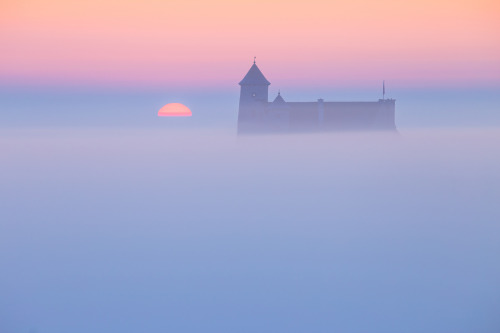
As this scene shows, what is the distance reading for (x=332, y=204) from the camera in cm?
1706

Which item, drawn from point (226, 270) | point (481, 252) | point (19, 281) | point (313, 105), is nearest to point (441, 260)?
point (481, 252)

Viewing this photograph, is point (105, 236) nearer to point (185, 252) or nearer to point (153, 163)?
point (185, 252)

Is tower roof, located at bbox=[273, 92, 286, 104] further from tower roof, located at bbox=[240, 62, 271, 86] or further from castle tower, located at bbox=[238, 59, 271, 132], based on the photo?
tower roof, located at bbox=[240, 62, 271, 86]

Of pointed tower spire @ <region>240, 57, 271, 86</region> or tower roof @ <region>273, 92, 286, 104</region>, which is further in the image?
tower roof @ <region>273, 92, 286, 104</region>

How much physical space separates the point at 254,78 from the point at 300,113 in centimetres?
288

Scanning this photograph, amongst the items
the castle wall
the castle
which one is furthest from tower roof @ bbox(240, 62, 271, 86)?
the castle wall

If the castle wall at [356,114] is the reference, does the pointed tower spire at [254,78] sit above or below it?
above

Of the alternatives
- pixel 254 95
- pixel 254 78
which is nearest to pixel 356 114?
pixel 254 95

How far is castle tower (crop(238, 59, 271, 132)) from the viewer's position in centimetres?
2761

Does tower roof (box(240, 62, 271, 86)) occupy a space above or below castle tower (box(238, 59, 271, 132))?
A: above

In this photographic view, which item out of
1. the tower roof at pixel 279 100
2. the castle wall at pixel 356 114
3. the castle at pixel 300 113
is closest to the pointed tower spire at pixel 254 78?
the castle at pixel 300 113

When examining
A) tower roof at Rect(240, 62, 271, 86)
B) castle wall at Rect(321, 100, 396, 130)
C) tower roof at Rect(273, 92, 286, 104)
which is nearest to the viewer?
tower roof at Rect(240, 62, 271, 86)

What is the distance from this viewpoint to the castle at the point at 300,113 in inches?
1089

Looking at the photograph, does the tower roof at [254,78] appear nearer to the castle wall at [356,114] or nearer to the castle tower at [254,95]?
the castle tower at [254,95]
